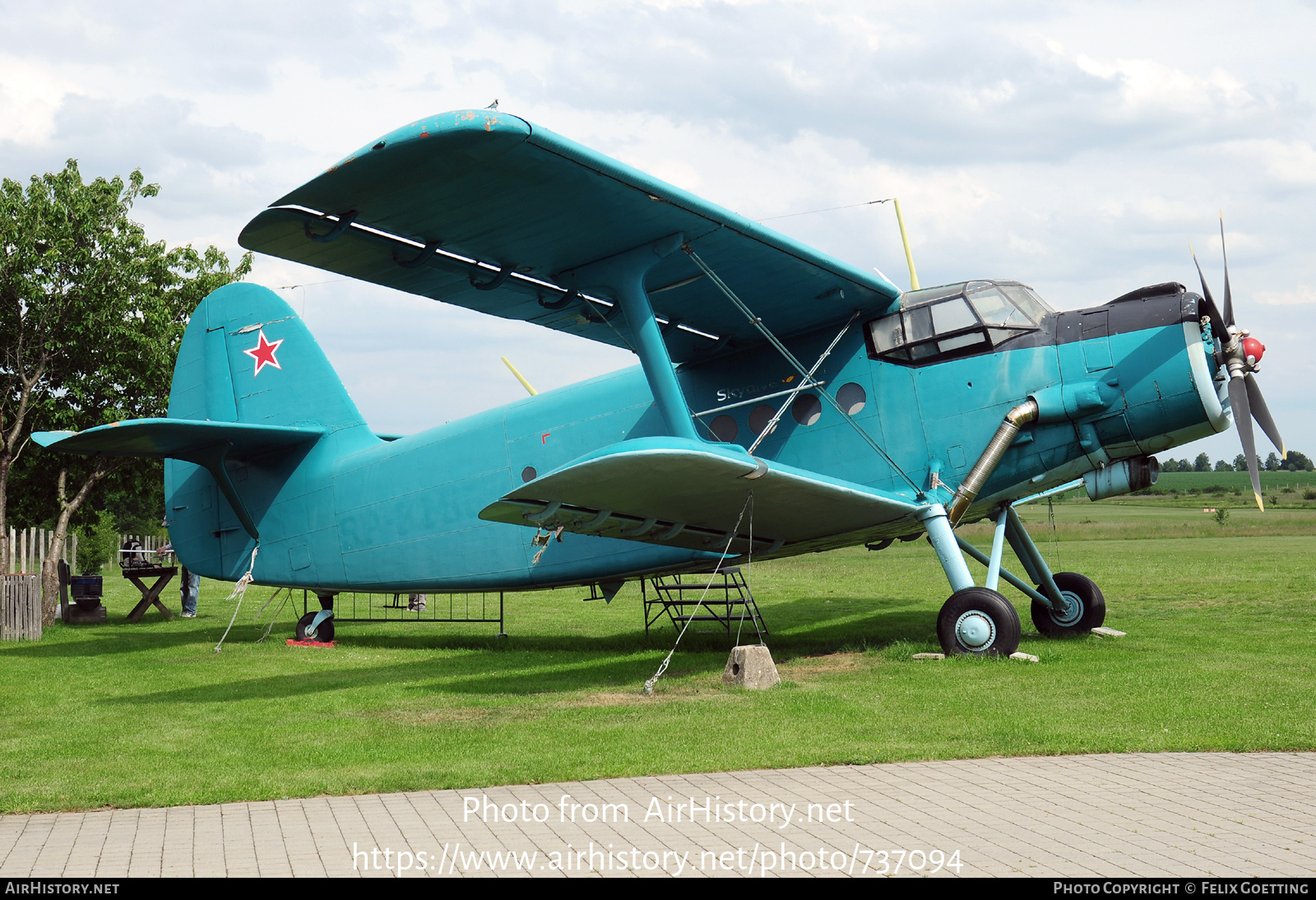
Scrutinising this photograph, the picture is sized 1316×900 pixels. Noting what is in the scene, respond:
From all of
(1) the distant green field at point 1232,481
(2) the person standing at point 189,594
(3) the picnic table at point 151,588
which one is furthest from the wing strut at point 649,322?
(1) the distant green field at point 1232,481

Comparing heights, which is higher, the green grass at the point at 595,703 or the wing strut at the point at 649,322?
the wing strut at the point at 649,322

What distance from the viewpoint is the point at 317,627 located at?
15.3 m

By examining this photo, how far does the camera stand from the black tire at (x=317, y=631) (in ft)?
50.0

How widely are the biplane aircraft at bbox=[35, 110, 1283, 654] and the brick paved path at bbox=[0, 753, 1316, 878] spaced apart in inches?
123

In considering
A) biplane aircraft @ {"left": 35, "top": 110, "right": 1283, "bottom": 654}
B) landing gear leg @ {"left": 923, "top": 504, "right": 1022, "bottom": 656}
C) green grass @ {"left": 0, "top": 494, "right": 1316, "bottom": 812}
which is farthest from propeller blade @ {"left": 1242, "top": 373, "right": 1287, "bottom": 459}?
landing gear leg @ {"left": 923, "top": 504, "right": 1022, "bottom": 656}

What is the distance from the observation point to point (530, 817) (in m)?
5.22

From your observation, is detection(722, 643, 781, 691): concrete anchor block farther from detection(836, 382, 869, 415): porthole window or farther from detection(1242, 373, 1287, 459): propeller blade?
detection(1242, 373, 1287, 459): propeller blade

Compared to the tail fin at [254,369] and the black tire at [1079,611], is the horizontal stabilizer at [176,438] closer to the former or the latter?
the tail fin at [254,369]

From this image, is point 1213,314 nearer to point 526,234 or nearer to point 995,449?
point 995,449

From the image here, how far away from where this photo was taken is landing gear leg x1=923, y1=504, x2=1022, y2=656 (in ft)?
31.5

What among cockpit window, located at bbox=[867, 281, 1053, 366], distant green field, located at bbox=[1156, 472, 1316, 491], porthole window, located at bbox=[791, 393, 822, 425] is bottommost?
distant green field, located at bbox=[1156, 472, 1316, 491]

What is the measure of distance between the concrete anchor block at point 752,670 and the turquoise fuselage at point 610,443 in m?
2.52

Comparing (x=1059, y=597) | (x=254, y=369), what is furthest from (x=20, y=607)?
(x=1059, y=597)

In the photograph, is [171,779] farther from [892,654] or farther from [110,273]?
[110,273]
